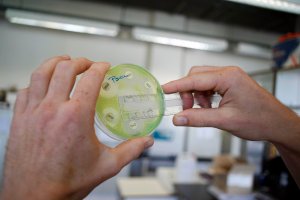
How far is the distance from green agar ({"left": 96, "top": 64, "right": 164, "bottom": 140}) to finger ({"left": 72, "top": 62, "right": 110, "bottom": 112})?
119 millimetres

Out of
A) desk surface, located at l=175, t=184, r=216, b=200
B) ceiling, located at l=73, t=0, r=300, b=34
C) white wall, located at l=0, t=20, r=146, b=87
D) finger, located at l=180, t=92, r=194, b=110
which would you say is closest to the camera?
finger, located at l=180, t=92, r=194, b=110

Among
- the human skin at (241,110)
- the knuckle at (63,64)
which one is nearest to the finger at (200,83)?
the human skin at (241,110)

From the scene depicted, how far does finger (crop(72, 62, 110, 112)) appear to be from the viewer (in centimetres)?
51

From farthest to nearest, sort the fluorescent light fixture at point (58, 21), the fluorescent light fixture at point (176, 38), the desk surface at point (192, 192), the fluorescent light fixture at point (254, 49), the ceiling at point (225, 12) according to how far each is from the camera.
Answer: the fluorescent light fixture at point (254, 49) < the ceiling at point (225, 12) < the fluorescent light fixture at point (176, 38) < the fluorescent light fixture at point (58, 21) < the desk surface at point (192, 192)

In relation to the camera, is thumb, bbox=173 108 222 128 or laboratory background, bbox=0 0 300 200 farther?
laboratory background, bbox=0 0 300 200

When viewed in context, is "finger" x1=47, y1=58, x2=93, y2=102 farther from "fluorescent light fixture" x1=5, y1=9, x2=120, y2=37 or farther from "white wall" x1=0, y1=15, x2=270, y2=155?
"white wall" x1=0, y1=15, x2=270, y2=155

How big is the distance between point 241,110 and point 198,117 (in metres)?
0.13

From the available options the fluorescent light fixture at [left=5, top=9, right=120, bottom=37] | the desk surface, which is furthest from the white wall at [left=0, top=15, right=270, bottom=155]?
the desk surface

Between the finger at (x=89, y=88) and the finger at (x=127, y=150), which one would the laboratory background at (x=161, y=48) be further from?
the finger at (x=89, y=88)

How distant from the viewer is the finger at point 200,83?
72 centimetres

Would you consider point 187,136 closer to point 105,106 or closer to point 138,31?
point 138,31

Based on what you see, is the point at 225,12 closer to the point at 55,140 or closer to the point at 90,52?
the point at 90,52

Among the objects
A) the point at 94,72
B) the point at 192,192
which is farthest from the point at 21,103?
the point at 192,192

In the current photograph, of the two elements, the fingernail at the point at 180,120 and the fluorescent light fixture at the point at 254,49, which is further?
→ the fluorescent light fixture at the point at 254,49
